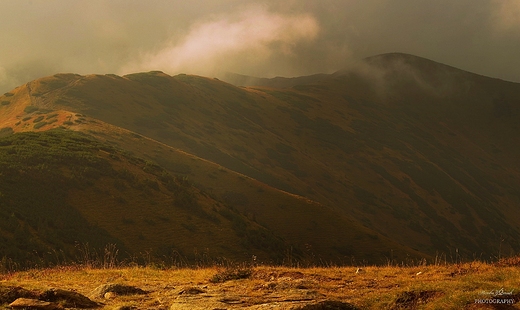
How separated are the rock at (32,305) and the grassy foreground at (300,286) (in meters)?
0.19

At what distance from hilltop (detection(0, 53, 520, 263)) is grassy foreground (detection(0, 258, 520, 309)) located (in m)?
19.8

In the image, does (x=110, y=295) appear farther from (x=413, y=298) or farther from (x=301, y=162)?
(x=301, y=162)

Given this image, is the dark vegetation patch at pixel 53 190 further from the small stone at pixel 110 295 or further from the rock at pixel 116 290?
the small stone at pixel 110 295

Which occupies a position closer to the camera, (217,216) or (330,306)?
(330,306)

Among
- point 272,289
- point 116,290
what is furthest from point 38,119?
point 272,289

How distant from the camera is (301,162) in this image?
4178 inches

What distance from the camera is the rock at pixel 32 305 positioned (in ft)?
25.9

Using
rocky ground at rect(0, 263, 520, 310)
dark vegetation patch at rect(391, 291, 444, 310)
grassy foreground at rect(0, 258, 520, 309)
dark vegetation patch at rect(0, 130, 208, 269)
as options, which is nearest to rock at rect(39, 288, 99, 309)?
rocky ground at rect(0, 263, 520, 310)

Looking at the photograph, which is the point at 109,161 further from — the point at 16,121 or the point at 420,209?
the point at 420,209

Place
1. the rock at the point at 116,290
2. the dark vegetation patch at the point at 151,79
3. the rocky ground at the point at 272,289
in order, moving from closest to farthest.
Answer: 1. the rocky ground at the point at 272,289
2. the rock at the point at 116,290
3. the dark vegetation patch at the point at 151,79

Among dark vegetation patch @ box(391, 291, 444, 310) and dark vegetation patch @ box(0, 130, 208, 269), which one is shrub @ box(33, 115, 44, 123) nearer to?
dark vegetation patch @ box(0, 130, 208, 269)

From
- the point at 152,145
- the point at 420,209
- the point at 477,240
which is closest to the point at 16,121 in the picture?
the point at 152,145

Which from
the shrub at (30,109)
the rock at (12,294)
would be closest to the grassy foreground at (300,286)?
the rock at (12,294)

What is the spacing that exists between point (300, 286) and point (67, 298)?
4.91 meters
